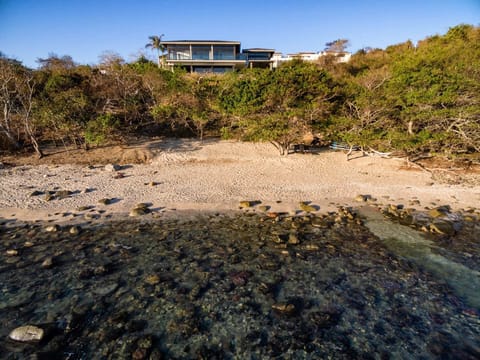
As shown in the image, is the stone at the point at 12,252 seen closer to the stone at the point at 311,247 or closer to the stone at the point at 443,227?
the stone at the point at 311,247

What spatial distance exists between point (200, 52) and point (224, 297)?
148ft

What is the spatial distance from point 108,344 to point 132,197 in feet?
23.2

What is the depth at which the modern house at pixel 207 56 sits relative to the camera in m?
41.0

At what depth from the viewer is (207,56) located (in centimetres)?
4169

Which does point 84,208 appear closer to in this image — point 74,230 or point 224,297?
point 74,230

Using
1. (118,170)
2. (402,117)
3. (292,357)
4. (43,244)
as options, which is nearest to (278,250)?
(292,357)

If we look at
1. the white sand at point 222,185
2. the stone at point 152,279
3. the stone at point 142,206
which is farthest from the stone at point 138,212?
the stone at point 152,279

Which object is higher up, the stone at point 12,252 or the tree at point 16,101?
the tree at point 16,101

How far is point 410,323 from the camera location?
5.02 meters

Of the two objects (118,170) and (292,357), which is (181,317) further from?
(118,170)

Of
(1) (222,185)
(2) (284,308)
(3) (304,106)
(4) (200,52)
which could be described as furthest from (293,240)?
(4) (200,52)

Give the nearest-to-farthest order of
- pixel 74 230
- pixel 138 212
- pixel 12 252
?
pixel 12 252, pixel 74 230, pixel 138 212

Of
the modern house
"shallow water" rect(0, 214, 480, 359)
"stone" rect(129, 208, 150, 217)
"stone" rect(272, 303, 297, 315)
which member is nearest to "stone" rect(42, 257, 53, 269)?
"shallow water" rect(0, 214, 480, 359)

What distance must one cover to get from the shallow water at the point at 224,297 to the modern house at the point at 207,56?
38767 mm
